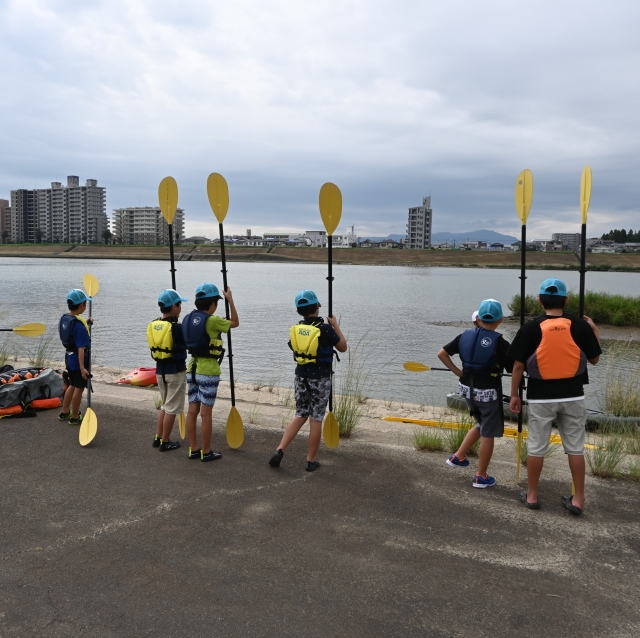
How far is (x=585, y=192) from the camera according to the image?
5.56 metres

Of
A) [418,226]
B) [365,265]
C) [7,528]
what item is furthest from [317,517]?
[418,226]

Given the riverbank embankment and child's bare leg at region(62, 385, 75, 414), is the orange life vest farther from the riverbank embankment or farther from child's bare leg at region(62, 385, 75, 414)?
the riverbank embankment

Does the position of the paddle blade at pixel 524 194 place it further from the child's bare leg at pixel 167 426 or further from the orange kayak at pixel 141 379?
the orange kayak at pixel 141 379

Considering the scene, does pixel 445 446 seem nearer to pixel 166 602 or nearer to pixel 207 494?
pixel 207 494

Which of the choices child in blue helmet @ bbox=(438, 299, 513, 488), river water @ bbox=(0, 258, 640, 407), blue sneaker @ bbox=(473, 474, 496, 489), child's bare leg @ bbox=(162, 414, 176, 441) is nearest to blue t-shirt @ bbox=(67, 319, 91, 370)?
child's bare leg @ bbox=(162, 414, 176, 441)

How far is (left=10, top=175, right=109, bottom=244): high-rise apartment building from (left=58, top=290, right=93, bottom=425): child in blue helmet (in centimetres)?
17923

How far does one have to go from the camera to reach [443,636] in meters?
3.13

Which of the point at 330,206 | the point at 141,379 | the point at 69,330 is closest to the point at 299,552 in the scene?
the point at 330,206

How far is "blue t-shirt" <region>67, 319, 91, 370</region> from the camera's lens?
268 inches

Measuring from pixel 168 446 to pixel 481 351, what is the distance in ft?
10.8

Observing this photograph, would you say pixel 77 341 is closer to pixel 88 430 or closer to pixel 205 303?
pixel 88 430

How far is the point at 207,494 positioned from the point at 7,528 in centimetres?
148

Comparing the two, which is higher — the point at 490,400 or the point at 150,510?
the point at 490,400

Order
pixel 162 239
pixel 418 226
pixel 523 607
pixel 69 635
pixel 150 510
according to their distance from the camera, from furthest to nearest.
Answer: pixel 418 226
pixel 162 239
pixel 150 510
pixel 523 607
pixel 69 635
